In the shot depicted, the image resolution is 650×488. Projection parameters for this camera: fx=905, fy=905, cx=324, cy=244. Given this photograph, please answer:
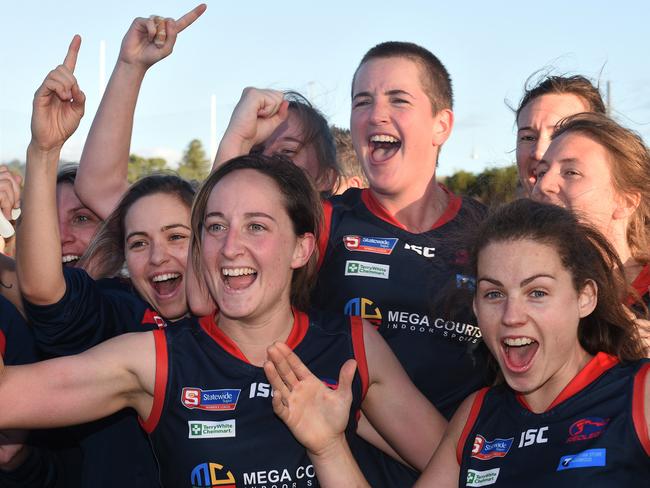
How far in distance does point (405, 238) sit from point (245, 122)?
3.01 ft

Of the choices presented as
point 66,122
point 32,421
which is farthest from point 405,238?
A: point 32,421

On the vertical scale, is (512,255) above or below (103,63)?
below

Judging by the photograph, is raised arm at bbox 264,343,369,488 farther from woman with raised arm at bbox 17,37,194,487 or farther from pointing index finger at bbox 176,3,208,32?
pointing index finger at bbox 176,3,208,32

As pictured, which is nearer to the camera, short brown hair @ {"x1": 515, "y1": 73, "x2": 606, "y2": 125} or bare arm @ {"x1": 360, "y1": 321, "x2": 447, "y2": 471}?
bare arm @ {"x1": 360, "y1": 321, "x2": 447, "y2": 471}

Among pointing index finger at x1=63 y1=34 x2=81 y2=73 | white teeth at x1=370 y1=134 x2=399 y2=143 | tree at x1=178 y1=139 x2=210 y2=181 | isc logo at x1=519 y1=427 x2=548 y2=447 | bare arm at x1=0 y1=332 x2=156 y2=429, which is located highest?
tree at x1=178 y1=139 x2=210 y2=181

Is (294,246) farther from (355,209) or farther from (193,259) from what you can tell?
(355,209)

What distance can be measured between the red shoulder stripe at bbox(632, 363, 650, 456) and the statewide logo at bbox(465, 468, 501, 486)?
490mm

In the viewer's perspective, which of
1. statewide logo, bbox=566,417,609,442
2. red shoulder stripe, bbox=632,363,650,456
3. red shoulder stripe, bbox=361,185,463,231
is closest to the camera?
red shoulder stripe, bbox=632,363,650,456

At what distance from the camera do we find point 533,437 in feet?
10.0

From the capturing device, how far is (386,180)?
4480 millimetres

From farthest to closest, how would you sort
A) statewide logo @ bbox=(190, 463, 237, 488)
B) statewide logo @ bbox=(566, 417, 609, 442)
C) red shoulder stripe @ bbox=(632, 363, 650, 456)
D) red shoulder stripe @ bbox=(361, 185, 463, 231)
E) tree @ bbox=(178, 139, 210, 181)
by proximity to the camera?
tree @ bbox=(178, 139, 210, 181)
red shoulder stripe @ bbox=(361, 185, 463, 231)
statewide logo @ bbox=(190, 463, 237, 488)
statewide logo @ bbox=(566, 417, 609, 442)
red shoulder stripe @ bbox=(632, 363, 650, 456)

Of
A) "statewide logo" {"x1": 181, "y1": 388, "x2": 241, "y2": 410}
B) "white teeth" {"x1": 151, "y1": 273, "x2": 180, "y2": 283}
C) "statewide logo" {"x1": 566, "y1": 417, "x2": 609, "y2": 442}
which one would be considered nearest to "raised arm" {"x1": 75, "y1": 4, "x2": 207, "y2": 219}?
"white teeth" {"x1": 151, "y1": 273, "x2": 180, "y2": 283}

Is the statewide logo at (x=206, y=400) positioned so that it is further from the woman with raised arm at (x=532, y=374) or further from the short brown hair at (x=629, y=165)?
the short brown hair at (x=629, y=165)

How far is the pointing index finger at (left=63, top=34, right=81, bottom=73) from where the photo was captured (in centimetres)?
351
